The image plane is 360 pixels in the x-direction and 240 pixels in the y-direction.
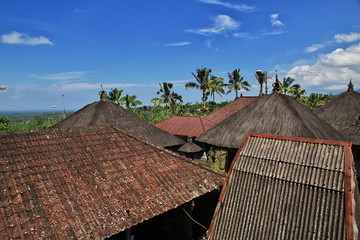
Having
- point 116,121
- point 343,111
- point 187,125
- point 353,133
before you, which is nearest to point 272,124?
point 353,133

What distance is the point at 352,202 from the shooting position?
446 cm

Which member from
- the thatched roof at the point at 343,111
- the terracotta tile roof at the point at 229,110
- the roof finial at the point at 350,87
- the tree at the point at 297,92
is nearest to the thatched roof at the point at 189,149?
the terracotta tile roof at the point at 229,110

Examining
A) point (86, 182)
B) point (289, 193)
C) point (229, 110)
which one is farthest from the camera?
point (229, 110)

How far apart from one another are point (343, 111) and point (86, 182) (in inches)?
727

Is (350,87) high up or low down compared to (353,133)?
up

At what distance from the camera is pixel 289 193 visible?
520cm

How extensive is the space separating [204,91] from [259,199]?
82.0ft

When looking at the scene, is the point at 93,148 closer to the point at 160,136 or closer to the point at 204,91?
the point at 160,136

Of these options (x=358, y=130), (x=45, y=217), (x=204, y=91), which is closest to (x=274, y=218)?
(x=45, y=217)

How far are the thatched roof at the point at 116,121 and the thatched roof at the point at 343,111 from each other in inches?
464

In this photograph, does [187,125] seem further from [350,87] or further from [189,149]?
[350,87]

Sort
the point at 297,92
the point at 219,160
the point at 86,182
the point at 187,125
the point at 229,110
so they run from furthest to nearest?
the point at 297,92
the point at 229,110
the point at 187,125
the point at 219,160
the point at 86,182

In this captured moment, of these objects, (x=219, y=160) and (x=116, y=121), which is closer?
(x=116, y=121)

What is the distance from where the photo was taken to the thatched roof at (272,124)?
1016 centimetres
